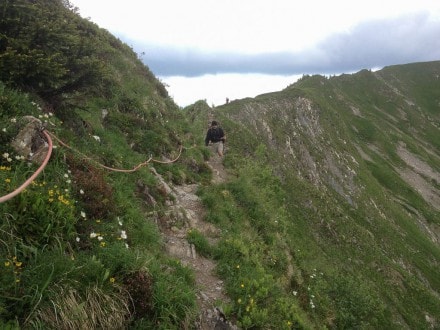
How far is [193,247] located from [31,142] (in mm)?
4914

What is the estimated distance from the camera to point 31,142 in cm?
780

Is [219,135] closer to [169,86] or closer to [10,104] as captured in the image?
[169,86]

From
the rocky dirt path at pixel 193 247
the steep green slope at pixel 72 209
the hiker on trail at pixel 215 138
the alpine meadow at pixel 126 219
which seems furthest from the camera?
the hiker on trail at pixel 215 138

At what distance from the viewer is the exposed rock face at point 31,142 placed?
7.54 m

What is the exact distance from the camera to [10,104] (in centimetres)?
822

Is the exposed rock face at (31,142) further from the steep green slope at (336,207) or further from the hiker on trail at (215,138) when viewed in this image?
the hiker on trail at (215,138)

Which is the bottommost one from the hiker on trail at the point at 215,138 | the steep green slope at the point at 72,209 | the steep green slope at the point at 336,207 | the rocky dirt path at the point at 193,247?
the steep green slope at the point at 336,207

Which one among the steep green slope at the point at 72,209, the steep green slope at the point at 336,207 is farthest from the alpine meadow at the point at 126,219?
the steep green slope at the point at 336,207

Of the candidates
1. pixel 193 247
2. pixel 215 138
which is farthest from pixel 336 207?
pixel 193 247

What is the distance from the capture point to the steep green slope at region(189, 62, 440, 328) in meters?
15.0

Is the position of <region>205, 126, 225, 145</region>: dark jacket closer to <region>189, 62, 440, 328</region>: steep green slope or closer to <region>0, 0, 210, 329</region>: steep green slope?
<region>189, 62, 440, 328</region>: steep green slope

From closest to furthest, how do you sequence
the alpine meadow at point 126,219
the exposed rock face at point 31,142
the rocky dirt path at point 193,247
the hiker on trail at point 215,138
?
1. the alpine meadow at point 126,219
2. the exposed rock face at point 31,142
3. the rocky dirt path at point 193,247
4. the hiker on trail at point 215,138

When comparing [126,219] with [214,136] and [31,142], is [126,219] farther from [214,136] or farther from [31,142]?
[214,136]

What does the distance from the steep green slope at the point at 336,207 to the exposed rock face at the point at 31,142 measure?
524 centimetres
